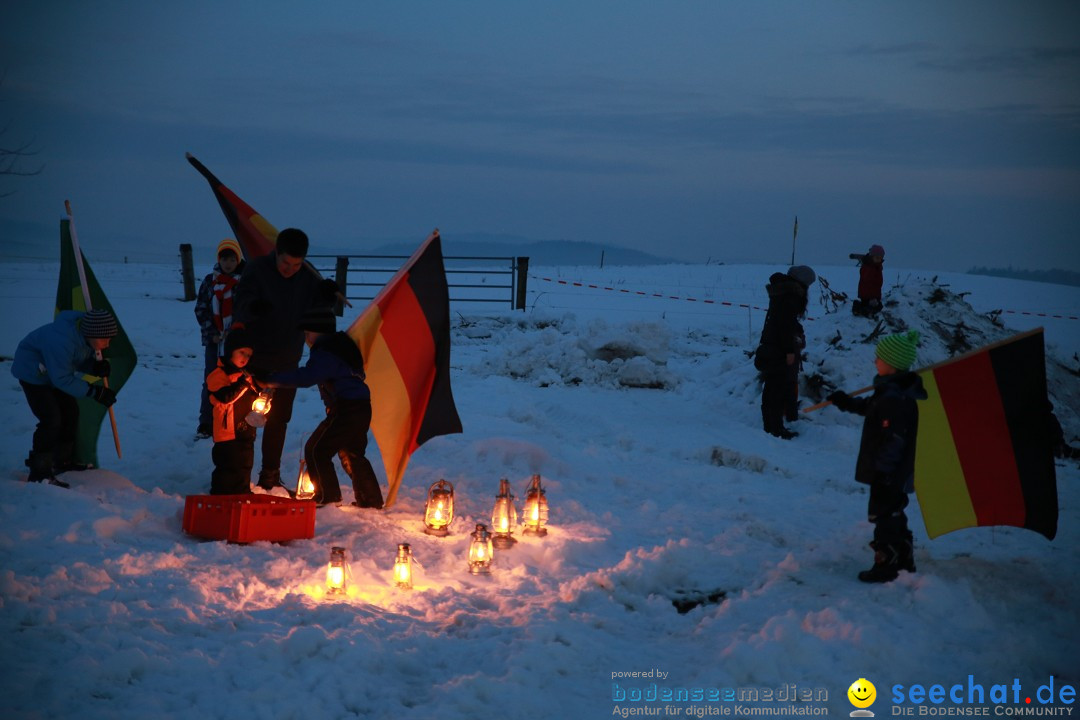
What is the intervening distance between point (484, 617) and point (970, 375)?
348cm

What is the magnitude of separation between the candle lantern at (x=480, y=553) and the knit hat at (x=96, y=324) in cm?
323

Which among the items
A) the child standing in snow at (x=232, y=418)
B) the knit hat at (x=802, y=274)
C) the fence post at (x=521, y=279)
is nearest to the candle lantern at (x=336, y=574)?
the child standing in snow at (x=232, y=418)

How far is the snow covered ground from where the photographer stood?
410cm

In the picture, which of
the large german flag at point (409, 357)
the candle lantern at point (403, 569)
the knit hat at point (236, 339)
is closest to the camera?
the candle lantern at point (403, 569)

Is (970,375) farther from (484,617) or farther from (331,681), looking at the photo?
(331,681)

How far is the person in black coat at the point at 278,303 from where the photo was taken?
6.84 m

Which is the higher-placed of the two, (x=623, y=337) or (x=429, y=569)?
(x=623, y=337)

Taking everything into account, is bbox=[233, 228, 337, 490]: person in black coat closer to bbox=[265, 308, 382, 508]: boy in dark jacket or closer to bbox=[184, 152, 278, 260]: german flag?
bbox=[265, 308, 382, 508]: boy in dark jacket

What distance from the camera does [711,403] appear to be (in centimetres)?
1227

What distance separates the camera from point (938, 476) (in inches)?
226

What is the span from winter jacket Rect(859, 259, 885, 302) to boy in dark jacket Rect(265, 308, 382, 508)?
8.62 m

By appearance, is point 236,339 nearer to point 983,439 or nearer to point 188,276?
point 983,439

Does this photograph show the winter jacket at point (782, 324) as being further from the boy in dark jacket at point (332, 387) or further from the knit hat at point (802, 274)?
the boy in dark jacket at point (332, 387)

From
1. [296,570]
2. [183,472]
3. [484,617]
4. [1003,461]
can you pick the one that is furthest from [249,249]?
[1003,461]
